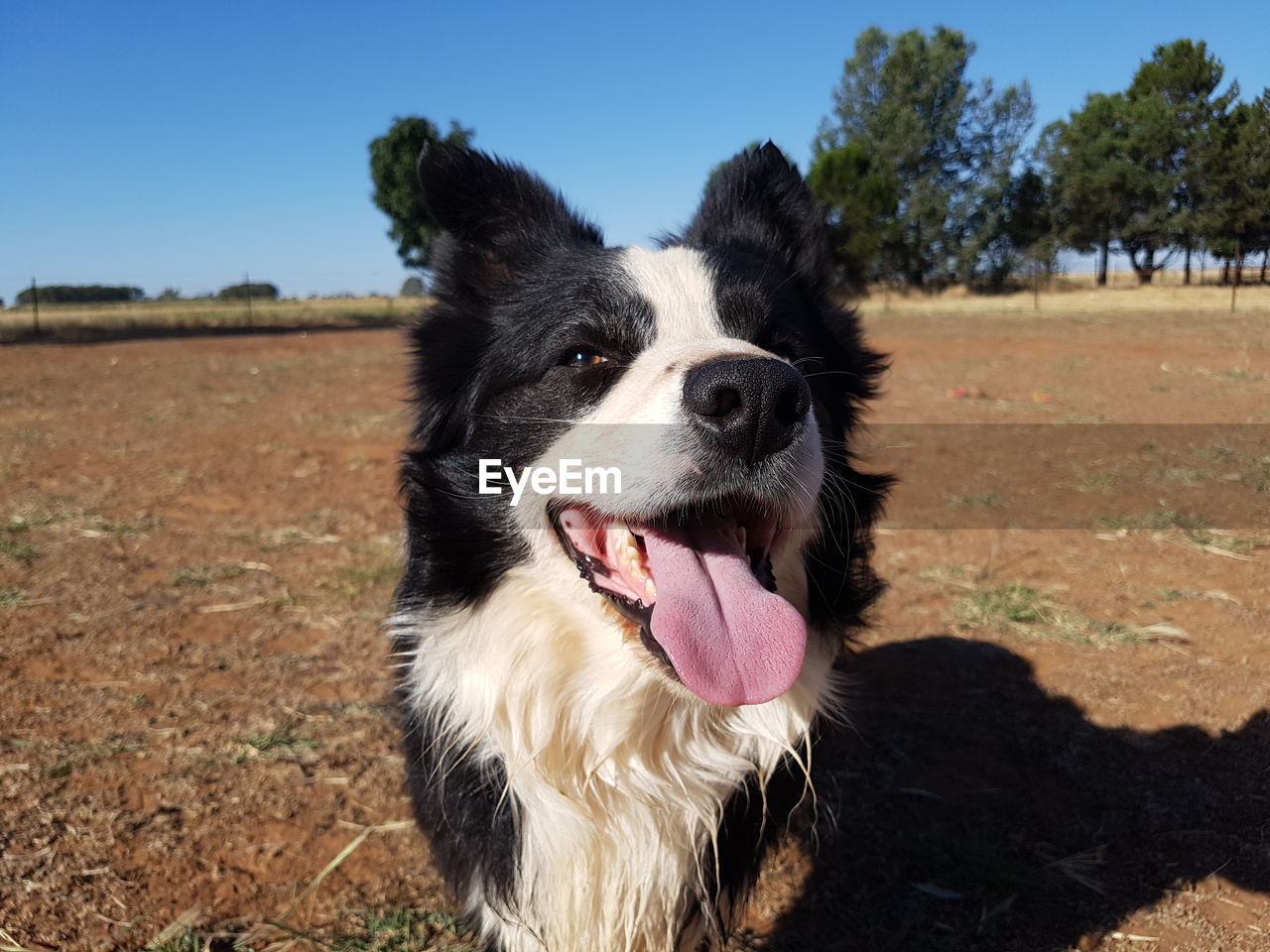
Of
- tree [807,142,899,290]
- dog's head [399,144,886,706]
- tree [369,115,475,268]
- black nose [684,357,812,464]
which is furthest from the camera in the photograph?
tree [369,115,475,268]

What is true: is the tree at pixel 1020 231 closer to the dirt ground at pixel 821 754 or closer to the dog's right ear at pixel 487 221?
the dirt ground at pixel 821 754

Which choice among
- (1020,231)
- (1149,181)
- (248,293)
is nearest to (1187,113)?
(1149,181)

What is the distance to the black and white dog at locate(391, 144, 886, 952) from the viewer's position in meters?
2.01

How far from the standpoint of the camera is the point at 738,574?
6.98 ft

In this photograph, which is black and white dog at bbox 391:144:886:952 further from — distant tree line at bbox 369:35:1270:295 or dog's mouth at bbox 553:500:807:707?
distant tree line at bbox 369:35:1270:295

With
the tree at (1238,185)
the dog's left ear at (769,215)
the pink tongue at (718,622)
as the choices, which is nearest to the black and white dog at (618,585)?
the pink tongue at (718,622)

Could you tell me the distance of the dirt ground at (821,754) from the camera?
2650 mm

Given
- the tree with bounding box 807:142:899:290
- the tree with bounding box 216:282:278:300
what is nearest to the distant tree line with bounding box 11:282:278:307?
the tree with bounding box 216:282:278:300

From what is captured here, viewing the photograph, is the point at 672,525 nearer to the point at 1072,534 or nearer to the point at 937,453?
the point at 1072,534

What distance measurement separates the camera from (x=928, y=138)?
4012cm

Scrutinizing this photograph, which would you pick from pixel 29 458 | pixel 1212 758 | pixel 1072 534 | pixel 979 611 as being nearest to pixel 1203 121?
pixel 1072 534

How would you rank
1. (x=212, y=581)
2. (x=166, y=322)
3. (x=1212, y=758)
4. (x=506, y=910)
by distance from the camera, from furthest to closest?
(x=166, y=322)
(x=212, y=581)
(x=1212, y=758)
(x=506, y=910)

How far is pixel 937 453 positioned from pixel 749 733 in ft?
21.6

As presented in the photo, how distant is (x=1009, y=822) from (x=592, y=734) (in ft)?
5.80
